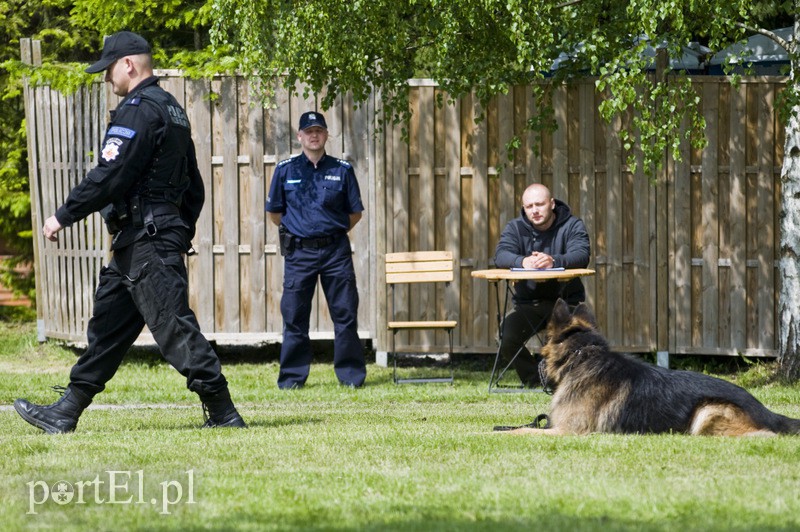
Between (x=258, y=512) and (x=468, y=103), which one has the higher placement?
(x=468, y=103)

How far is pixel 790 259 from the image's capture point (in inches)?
422

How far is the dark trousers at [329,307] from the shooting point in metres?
10.8

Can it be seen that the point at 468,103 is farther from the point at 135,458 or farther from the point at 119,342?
the point at 135,458

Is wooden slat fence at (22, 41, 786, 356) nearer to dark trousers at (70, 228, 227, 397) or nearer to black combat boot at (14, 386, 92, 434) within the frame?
dark trousers at (70, 228, 227, 397)

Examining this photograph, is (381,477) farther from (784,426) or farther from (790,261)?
(790,261)

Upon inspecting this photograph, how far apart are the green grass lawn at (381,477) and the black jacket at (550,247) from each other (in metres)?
2.11

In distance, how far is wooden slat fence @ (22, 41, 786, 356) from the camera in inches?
469

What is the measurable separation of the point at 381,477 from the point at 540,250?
5.20 m

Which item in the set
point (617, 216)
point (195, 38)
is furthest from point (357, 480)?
point (195, 38)

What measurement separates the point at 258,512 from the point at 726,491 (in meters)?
1.91

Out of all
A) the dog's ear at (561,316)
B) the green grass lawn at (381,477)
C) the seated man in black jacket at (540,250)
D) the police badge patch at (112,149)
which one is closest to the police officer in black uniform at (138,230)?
the police badge patch at (112,149)

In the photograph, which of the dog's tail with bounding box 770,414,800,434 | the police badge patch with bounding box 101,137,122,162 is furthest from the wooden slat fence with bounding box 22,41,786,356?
the dog's tail with bounding box 770,414,800,434

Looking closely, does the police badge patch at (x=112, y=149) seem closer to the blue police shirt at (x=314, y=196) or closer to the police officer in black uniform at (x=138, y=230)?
the police officer in black uniform at (x=138, y=230)

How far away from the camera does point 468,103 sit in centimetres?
1228
